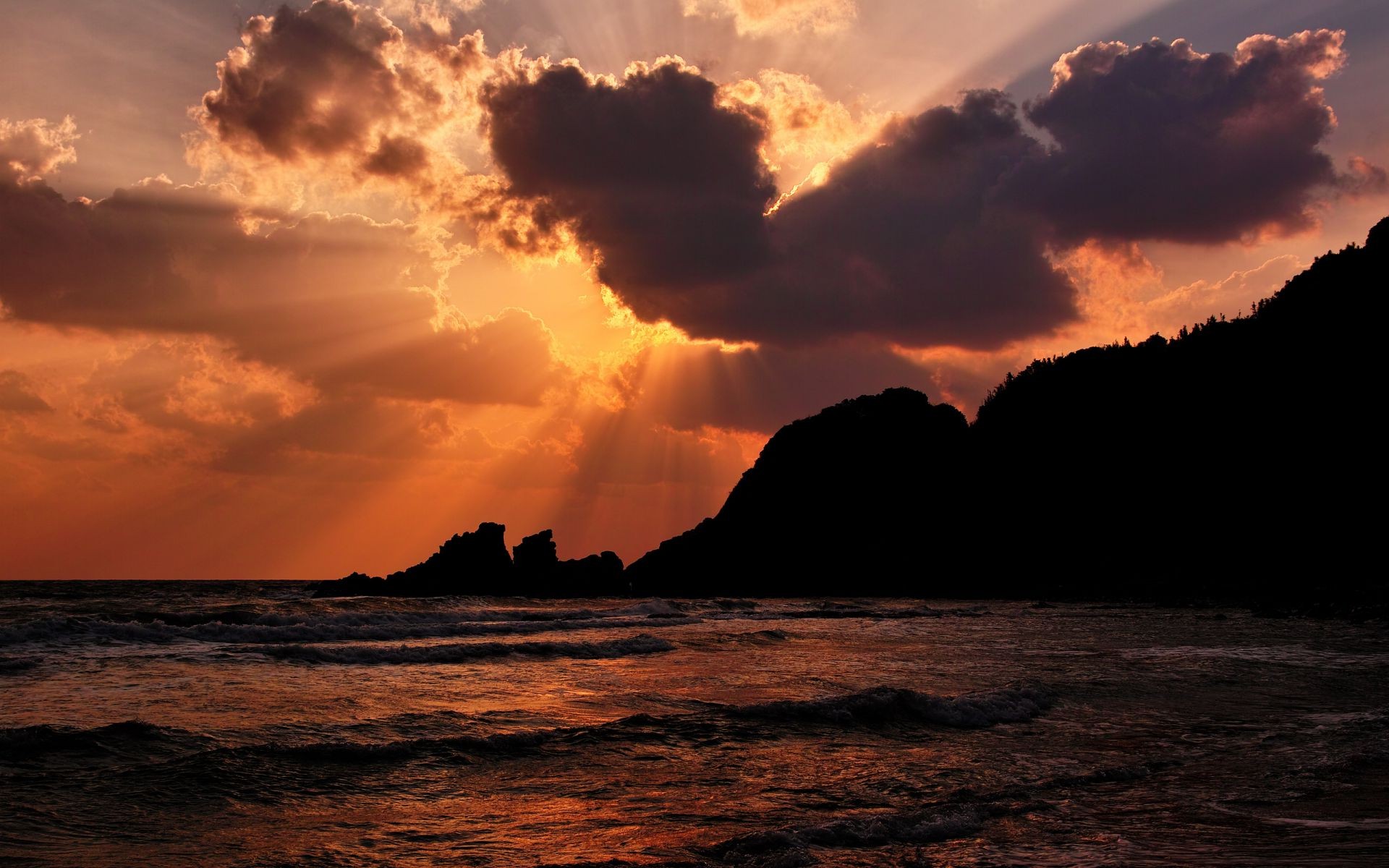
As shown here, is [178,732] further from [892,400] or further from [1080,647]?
[892,400]

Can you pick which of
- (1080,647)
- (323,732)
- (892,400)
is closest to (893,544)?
(892,400)

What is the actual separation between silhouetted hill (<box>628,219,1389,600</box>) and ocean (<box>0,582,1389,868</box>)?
5197 cm

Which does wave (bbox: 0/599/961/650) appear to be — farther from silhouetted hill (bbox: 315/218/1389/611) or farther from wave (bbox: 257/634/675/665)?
silhouetted hill (bbox: 315/218/1389/611)

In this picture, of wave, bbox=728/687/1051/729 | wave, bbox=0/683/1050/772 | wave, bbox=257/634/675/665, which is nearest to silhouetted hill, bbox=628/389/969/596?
wave, bbox=257/634/675/665

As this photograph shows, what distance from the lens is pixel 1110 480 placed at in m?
103

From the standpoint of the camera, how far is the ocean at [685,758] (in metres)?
9.17

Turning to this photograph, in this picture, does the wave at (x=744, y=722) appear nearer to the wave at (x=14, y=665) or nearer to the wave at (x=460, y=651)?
the wave at (x=460, y=651)

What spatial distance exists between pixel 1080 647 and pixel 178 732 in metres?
25.5

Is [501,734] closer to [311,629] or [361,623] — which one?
[311,629]

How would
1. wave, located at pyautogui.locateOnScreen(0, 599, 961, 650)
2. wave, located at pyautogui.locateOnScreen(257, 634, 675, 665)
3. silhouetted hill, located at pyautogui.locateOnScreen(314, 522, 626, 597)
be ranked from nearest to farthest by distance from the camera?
wave, located at pyautogui.locateOnScreen(257, 634, 675, 665) → wave, located at pyautogui.locateOnScreen(0, 599, 961, 650) → silhouetted hill, located at pyautogui.locateOnScreen(314, 522, 626, 597)

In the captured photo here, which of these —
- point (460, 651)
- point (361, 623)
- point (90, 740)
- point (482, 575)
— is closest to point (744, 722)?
point (90, 740)

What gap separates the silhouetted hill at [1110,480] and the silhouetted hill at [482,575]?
2171 cm

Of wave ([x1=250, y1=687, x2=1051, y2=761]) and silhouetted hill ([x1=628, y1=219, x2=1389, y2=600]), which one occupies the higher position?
silhouetted hill ([x1=628, y1=219, x2=1389, y2=600])

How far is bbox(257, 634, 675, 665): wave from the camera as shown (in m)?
25.4
